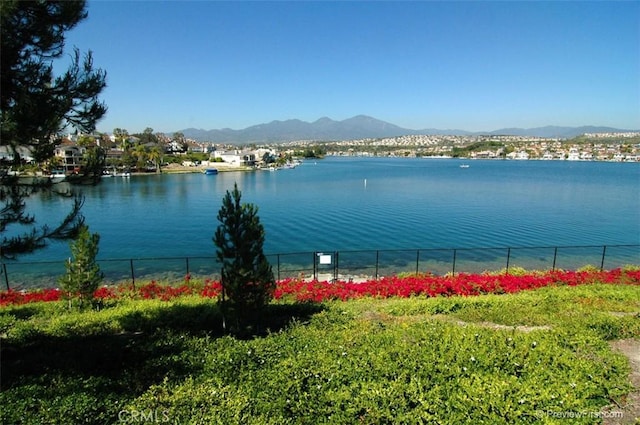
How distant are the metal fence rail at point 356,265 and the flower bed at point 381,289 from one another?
4.54 metres

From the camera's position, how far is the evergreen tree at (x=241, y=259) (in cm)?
884

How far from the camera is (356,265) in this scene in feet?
81.7

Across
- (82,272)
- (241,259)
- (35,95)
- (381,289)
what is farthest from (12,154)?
(381,289)

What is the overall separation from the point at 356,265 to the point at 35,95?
67.8ft

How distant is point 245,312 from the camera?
9.27 meters

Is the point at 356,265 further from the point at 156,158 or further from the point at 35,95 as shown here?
Answer: the point at 156,158

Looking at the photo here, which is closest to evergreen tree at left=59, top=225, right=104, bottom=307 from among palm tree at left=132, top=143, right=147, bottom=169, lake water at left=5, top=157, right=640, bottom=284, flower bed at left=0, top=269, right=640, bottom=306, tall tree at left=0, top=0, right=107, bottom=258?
flower bed at left=0, top=269, right=640, bottom=306

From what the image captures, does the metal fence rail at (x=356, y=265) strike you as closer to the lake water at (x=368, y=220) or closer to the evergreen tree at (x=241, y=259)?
the lake water at (x=368, y=220)

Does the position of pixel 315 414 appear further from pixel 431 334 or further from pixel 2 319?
pixel 2 319

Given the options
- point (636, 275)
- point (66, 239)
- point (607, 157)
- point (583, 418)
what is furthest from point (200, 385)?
point (607, 157)

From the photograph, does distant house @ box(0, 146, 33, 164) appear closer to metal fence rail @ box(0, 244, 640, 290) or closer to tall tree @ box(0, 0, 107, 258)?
tall tree @ box(0, 0, 107, 258)

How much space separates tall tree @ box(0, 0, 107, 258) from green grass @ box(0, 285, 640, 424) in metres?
2.89

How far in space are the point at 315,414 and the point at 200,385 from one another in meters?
2.07

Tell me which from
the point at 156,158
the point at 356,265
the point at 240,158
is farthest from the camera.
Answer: the point at 240,158
